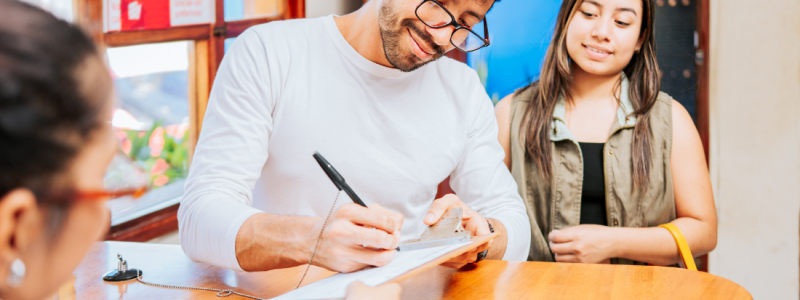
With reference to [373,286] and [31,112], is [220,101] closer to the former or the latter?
[373,286]

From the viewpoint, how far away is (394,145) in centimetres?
136

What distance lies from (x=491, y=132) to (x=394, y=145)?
0.31 meters

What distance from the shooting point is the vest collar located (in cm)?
166

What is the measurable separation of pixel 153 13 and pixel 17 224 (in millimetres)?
1759

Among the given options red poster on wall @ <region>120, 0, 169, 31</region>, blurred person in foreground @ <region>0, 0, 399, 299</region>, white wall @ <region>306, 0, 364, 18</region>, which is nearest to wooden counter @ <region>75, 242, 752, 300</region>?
blurred person in foreground @ <region>0, 0, 399, 299</region>

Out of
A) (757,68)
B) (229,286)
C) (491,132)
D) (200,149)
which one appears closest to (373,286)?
(229,286)

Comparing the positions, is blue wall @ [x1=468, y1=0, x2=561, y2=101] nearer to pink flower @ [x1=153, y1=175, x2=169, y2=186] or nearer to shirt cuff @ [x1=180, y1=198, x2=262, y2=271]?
pink flower @ [x1=153, y1=175, x2=169, y2=186]

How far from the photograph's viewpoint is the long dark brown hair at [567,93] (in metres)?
1.63

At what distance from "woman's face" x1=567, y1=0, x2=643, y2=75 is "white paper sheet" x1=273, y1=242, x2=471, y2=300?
958 mm

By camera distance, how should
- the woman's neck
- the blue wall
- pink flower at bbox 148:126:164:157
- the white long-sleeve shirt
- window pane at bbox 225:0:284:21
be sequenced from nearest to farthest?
the white long-sleeve shirt → the woman's neck → pink flower at bbox 148:126:164:157 → window pane at bbox 225:0:284:21 → the blue wall

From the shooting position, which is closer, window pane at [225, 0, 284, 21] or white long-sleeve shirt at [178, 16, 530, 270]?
white long-sleeve shirt at [178, 16, 530, 270]

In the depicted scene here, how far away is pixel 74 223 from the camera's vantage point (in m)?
0.49

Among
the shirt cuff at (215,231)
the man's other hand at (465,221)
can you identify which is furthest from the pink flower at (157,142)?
the man's other hand at (465,221)

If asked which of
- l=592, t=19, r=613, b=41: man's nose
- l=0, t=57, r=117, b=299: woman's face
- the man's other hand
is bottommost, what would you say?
the man's other hand
